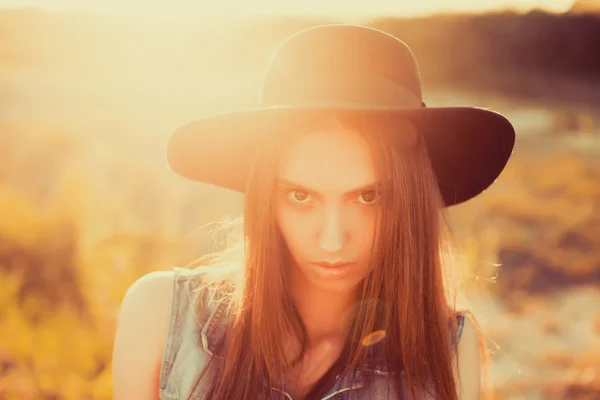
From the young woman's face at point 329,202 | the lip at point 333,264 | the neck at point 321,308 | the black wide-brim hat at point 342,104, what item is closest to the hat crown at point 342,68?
the black wide-brim hat at point 342,104

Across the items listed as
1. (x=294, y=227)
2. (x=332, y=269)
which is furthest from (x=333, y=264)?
(x=294, y=227)

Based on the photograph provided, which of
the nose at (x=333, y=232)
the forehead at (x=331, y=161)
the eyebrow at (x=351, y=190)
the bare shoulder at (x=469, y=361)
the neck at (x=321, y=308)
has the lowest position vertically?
the bare shoulder at (x=469, y=361)

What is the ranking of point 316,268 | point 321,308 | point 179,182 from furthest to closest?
point 179,182 → point 321,308 → point 316,268

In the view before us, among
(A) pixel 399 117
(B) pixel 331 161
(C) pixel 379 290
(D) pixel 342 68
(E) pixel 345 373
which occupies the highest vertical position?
(D) pixel 342 68

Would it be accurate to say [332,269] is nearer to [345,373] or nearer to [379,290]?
[379,290]

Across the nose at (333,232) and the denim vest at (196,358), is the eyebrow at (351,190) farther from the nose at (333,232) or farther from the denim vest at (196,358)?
the denim vest at (196,358)

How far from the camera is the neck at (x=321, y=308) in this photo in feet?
6.12

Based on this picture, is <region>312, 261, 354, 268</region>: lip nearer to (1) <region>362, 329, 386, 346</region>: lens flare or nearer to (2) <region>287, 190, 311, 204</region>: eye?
(2) <region>287, 190, 311, 204</region>: eye

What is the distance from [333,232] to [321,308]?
0.43 m

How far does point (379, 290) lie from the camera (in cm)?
174

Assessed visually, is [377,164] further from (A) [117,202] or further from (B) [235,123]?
(A) [117,202]

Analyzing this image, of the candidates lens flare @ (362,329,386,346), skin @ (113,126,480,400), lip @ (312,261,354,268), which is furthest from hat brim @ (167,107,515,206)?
lens flare @ (362,329,386,346)

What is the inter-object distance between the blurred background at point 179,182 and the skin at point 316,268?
3.50 ft

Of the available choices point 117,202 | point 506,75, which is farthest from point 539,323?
point 506,75
